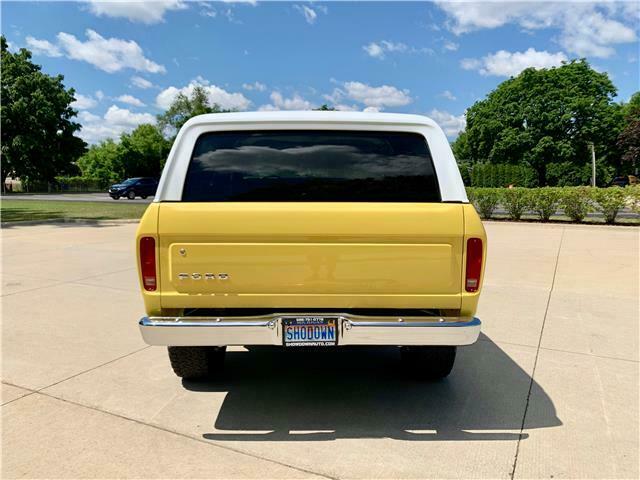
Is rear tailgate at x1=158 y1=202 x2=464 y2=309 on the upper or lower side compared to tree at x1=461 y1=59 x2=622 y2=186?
lower

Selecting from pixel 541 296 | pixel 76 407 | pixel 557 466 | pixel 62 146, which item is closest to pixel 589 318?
pixel 541 296

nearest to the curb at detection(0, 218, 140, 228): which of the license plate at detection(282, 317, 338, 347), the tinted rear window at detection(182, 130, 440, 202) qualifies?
the tinted rear window at detection(182, 130, 440, 202)

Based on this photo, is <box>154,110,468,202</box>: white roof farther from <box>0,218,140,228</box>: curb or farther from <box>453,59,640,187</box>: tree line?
<box>453,59,640,187</box>: tree line

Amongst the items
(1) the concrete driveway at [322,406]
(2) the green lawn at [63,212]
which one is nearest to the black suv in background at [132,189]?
(2) the green lawn at [63,212]

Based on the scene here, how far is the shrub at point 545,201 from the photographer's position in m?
16.8

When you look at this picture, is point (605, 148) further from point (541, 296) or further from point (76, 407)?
point (76, 407)

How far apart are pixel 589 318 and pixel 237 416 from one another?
172 inches

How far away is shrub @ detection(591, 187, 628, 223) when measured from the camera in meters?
15.9

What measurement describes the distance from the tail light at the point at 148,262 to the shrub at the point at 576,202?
16769mm

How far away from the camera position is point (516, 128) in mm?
50875

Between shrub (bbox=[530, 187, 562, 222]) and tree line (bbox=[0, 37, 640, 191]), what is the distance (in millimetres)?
24744

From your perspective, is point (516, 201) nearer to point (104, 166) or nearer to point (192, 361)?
point (192, 361)

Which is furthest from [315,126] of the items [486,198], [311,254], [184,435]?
[486,198]

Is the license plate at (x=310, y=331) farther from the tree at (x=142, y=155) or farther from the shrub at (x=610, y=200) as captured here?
the tree at (x=142, y=155)
